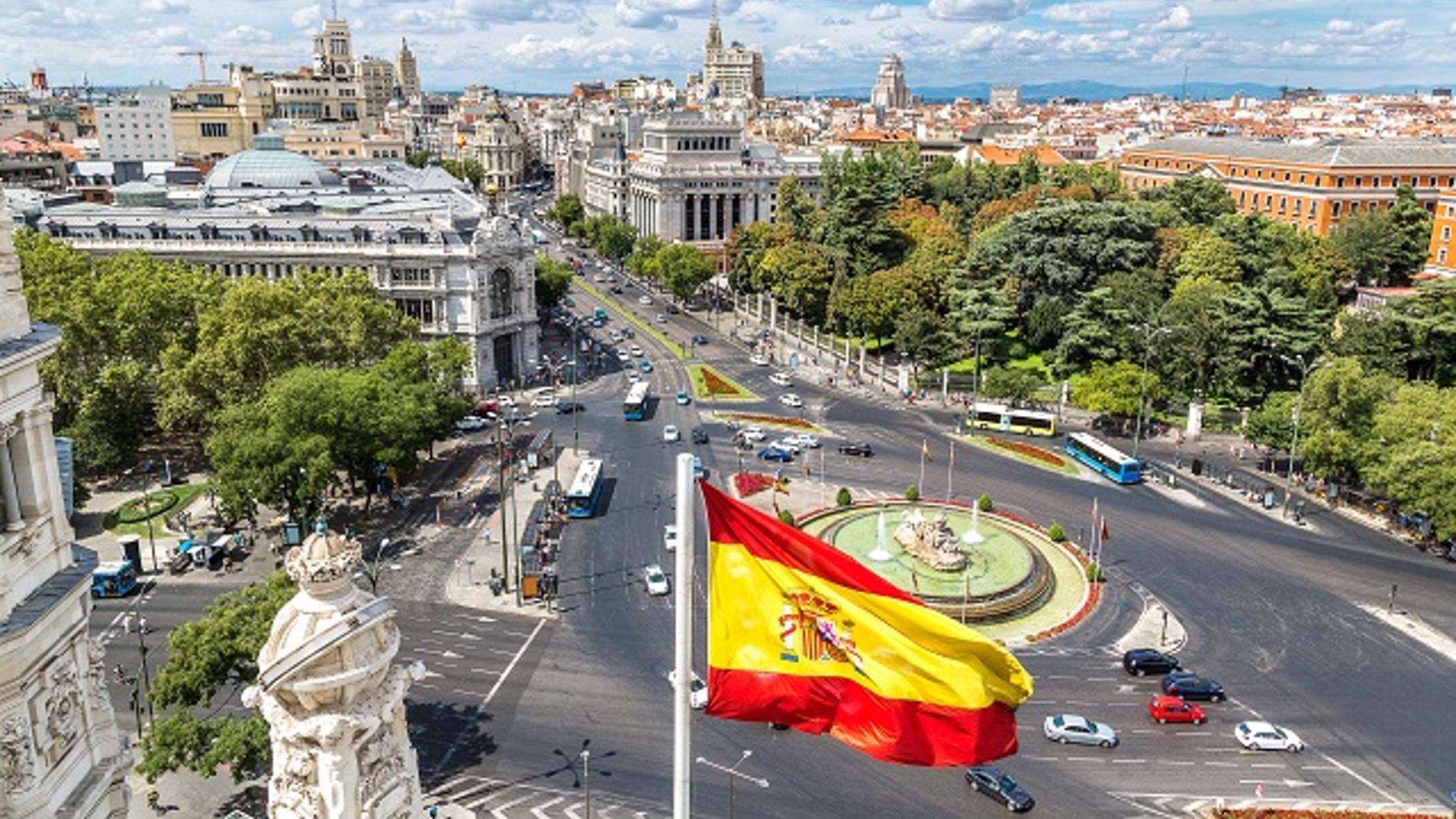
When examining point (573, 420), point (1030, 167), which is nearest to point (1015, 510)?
point (573, 420)

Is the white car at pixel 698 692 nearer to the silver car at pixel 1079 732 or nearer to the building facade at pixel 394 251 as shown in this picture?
the silver car at pixel 1079 732

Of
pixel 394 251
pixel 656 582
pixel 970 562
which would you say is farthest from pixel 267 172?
pixel 970 562

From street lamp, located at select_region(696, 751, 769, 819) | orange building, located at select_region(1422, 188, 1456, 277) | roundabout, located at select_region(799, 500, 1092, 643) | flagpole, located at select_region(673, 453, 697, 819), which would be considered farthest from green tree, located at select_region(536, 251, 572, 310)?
flagpole, located at select_region(673, 453, 697, 819)

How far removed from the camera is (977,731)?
12023 millimetres

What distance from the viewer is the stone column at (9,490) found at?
14703 mm

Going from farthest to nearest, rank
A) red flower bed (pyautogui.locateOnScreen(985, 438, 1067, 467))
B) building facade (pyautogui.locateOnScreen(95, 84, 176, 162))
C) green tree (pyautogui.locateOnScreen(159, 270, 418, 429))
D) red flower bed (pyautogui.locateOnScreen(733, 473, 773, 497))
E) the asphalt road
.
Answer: building facade (pyautogui.locateOnScreen(95, 84, 176, 162))
red flower bed (pyautogui.locateOnScreen(985, 438, 1067, 467))
red flower bed (pyautogui.locateOnScreen(733, 473, 773, 497))
green tree (pyautogui.locateOnScreen(159, 270, 418, 429))
the asphalt road

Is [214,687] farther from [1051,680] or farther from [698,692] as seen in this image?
[1051,680]

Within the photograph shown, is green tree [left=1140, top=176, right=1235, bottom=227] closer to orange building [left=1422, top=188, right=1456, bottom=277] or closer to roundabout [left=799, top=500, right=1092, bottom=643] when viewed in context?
orange building [left=1422, top=188, right=1456, bottom=277]

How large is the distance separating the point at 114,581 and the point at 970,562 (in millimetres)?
38402

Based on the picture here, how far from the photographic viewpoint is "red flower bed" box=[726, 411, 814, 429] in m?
71.6

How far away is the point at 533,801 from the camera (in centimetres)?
3145

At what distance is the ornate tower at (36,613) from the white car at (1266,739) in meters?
33.2

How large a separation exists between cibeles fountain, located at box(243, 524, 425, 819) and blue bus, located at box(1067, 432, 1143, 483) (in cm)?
5735

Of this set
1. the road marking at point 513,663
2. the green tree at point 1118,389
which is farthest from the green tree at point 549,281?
the road marking at point 513,663
